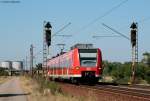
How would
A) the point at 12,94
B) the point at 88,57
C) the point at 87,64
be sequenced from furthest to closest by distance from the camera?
the point at 87,64 → the point at 88,57 → the point at 12,94

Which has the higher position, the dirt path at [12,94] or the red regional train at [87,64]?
the red regional train at [87,64]

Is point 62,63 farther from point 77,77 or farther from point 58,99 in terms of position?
point 58,99

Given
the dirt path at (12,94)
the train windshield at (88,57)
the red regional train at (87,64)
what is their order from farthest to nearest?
the train windshield at (88,57) → the red regional train at (87,64) → the dirt path at (12,94)

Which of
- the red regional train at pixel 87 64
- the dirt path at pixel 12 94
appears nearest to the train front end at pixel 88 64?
the red regional train at pixel 87 64

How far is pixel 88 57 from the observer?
43.6m

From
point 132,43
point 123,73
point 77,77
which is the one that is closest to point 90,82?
point 77,77

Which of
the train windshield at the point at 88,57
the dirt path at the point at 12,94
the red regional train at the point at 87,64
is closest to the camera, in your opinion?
the dirt path at the point at 12,94

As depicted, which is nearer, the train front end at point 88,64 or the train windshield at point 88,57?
the train front end at point 88,64

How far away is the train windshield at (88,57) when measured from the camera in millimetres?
43531

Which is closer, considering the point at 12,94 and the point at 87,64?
the point at 12,94

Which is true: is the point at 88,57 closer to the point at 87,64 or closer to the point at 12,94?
the point at 87,64

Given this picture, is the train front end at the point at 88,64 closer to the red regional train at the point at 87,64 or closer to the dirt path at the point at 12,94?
the red regional train at the point at 87,64

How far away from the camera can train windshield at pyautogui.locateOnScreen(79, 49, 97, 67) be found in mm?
43531

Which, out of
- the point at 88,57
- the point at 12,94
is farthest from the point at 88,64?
the point at 12,94
